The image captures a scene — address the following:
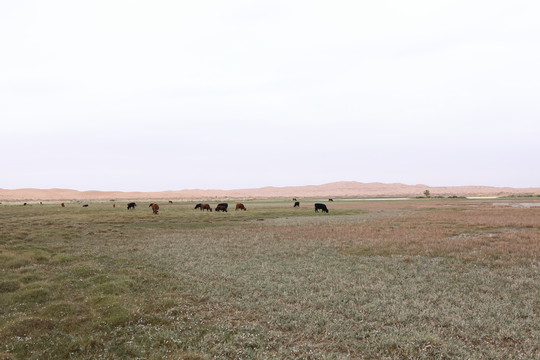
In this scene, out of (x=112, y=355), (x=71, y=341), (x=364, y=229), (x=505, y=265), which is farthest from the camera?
(x=364, y=229)

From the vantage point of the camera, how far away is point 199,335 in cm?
841

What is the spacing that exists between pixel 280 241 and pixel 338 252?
17.4 feet

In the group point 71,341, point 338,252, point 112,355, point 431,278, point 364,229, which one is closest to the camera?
point 112,355

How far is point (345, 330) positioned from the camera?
8555mm

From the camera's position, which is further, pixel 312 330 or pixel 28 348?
pixel 312 330

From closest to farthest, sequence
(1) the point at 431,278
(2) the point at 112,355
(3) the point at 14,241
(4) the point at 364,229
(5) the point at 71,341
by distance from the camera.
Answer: (2) the point at 112,355 → (5) the point at 71,341 → (1) the point at 431,278 → (3) the point at 14,241 → (4) the point at 364,229

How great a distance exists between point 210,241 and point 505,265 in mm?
18181

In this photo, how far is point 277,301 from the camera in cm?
1070

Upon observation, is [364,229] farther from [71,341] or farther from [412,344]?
[71,341]

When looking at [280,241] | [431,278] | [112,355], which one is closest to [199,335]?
[112,355]

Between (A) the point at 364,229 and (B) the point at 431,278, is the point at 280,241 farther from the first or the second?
(B) the point at 431,278

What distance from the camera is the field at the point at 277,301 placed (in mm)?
7676

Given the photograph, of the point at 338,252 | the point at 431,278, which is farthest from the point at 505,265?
the point at 338,252

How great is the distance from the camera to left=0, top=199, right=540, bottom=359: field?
7676mm
